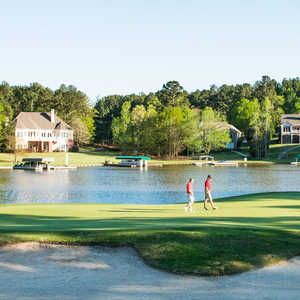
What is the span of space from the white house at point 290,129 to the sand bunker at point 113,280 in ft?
428

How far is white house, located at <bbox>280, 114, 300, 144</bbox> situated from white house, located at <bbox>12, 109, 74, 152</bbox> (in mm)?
65699

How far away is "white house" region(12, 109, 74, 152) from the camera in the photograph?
12550 centimetres

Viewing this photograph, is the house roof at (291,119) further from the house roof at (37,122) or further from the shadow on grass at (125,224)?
the shadow on grass at (125,224)

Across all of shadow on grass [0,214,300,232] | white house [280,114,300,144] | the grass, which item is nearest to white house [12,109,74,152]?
white house [280,114,300,144]

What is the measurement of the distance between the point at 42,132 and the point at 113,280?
398 ft

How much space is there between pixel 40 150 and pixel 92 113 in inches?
1472

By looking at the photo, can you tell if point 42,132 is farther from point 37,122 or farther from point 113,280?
point 113,280

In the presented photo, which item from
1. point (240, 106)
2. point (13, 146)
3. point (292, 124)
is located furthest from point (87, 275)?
point (240, 106)

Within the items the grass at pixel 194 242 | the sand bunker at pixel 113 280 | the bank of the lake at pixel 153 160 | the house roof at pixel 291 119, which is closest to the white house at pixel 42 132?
the bank of the lake at pixel 153 160

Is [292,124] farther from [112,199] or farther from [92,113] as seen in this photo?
[112,199]

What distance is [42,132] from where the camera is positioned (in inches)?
5020

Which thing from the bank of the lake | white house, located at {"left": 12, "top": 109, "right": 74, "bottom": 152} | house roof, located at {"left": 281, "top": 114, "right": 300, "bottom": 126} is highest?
house roof, located at {"left": 281, "top": 114, "right": 300, "bottom": 126}

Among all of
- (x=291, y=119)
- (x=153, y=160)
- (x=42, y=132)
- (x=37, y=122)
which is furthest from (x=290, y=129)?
(x=37, y=122)

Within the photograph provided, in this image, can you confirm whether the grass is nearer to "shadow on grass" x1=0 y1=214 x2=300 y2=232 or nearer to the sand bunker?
"shadow on grass" x1=0 y1=214 x2=300 y2=232
